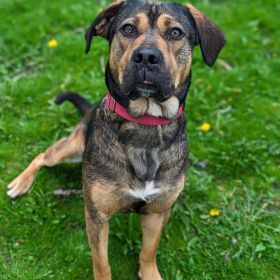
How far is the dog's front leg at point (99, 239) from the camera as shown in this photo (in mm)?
3688

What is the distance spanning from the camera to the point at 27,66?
6.09 m

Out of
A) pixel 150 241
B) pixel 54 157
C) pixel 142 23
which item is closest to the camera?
pixel 142 23

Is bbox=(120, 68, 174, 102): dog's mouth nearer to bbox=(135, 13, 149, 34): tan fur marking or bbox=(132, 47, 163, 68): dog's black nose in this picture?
bbox=(132, 47, 163, 68): dog's black nose

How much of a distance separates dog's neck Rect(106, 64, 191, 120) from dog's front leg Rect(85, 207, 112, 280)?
32.0 inches

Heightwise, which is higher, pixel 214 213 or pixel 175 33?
pixel 175 33

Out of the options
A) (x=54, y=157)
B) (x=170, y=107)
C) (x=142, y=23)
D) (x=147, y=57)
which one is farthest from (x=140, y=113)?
(x=54, y=157)

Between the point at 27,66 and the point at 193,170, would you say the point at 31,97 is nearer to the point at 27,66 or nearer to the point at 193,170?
the point at 27,66

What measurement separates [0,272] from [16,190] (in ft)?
2.62

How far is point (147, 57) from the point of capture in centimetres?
312

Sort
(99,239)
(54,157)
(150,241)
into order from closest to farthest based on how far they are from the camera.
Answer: (99,239), (150,241), (54,157)

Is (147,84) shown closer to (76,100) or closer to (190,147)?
(76,100)

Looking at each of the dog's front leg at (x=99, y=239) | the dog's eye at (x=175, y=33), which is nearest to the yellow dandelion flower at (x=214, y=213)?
the dog's front leg at (x=99, y=239)

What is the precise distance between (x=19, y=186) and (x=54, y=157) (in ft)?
1.36

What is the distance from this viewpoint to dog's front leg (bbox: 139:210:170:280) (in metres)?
3.97
